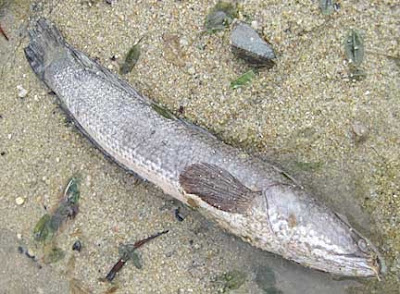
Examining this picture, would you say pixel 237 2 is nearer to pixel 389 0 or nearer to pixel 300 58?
pixel 300 58

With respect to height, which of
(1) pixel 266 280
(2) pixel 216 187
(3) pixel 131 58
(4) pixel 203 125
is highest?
(3) pixel 131 58

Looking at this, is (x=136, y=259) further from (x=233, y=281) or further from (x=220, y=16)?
(x=220, y=16)

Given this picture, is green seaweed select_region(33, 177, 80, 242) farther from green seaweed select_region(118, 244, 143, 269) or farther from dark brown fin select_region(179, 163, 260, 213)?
dark brown fin select_region(179, 163, 260, 213)

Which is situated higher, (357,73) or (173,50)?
(173,50)

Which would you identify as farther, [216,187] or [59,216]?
[59,216]

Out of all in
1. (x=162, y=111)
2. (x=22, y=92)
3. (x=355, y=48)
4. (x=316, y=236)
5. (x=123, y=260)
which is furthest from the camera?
(x=22, y=92)

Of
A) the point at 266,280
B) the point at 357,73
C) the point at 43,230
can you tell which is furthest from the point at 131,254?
the point at 357,73

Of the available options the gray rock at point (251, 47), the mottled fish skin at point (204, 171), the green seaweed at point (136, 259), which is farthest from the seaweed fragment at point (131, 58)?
the green seaweed at point (136, 259)
